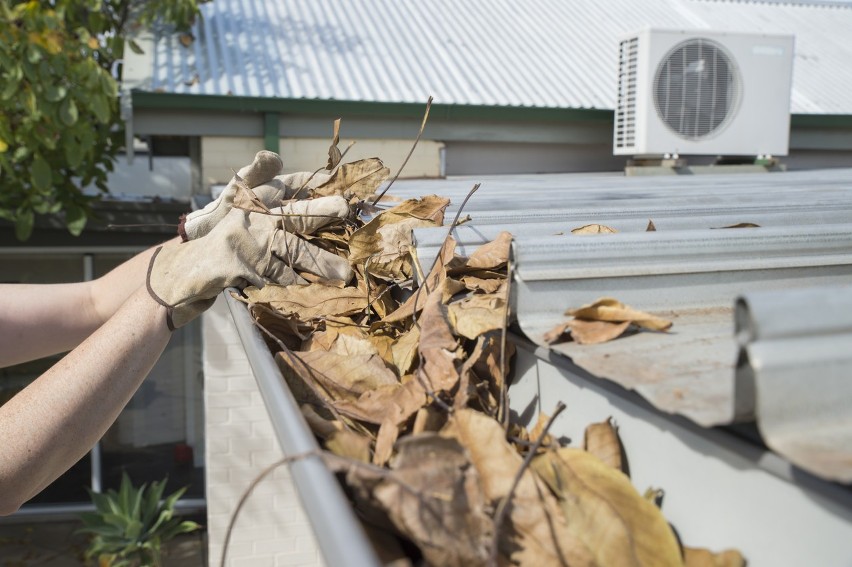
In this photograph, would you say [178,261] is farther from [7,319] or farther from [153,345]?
[7,319]

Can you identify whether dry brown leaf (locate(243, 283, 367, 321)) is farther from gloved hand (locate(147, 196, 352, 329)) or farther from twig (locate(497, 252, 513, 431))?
twig (locate(497, 252, 513, 431))

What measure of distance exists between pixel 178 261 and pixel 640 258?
114 centimetres

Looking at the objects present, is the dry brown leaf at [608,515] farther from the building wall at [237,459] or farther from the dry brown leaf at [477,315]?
the building wall at [237,459]

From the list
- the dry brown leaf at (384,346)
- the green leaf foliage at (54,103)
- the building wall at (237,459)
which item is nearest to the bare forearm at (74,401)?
the dry brown leaf at (384,346)

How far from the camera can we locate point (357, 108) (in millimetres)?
6129

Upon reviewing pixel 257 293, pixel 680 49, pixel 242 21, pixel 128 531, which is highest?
pixel 242 21

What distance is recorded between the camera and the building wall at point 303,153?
239 inches

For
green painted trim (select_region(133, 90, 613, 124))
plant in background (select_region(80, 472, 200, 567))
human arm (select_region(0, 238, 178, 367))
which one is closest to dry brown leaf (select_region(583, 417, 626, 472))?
human arm (select_region(0, 238, 178, 367))

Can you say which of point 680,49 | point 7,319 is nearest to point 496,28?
point 680,49

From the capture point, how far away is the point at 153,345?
1.94 m

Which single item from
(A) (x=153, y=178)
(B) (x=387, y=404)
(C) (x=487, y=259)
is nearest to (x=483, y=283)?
(C) (x=487, y=259)

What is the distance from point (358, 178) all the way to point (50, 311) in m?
1.18

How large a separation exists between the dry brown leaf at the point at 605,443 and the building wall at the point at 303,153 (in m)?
5.18

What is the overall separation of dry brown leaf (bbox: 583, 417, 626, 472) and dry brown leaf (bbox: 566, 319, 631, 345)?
143 mm
